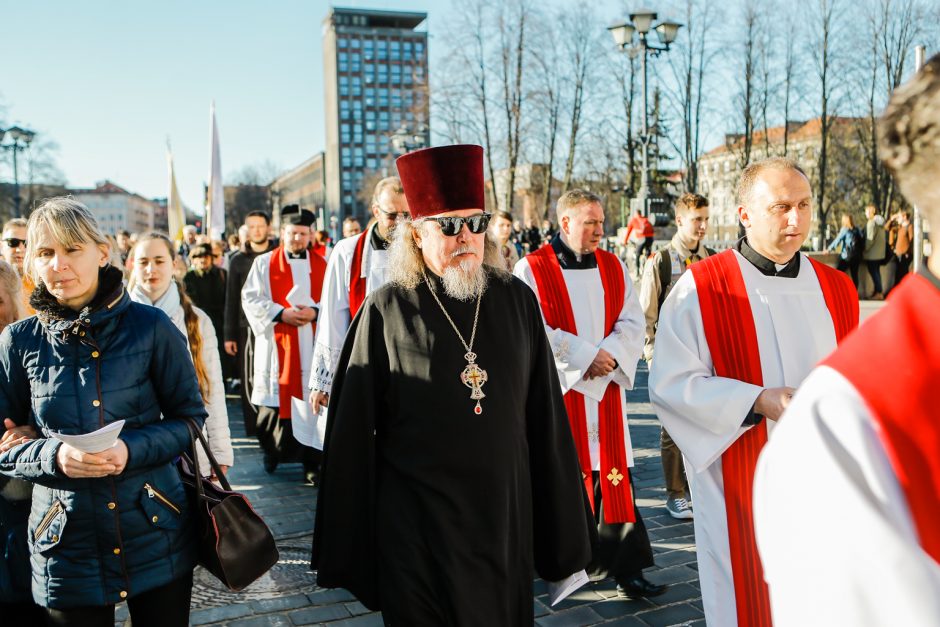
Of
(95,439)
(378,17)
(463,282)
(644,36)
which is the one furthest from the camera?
(378,17)

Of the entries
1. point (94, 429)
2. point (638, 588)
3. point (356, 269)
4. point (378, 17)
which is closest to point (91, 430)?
point (94, 429)

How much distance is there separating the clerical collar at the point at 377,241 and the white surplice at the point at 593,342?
1.02 meters

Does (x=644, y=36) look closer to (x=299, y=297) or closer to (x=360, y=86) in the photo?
(x=299, y=297)

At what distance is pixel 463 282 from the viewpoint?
3037mm

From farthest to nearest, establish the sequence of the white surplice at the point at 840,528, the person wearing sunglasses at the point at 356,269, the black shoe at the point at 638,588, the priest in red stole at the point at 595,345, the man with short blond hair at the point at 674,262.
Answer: the man with short blond hair at the point at 674,262 → the person wearing sunglasses at the point at 356,269 → the priest in red stole at the point at 595,345 → the black shoe at the point at 638,588 → the white surplice at the point at 840,528

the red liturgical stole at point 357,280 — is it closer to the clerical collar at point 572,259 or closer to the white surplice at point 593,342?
the white surplice at point 593,342

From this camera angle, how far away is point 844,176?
4141 centimetres

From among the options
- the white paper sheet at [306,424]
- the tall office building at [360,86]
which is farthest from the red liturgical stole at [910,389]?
the tall office building at [360,86]

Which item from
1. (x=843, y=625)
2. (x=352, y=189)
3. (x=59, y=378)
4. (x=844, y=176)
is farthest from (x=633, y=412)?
(x=352, y=189)

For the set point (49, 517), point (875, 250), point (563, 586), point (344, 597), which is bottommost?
point (344, 597)

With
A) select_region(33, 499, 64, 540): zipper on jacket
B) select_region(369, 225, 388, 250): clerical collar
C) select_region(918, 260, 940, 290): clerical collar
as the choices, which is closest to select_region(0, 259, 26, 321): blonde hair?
select_region(33, 499, 64, 540): zipper on jacket

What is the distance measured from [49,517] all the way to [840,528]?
2.41 metres

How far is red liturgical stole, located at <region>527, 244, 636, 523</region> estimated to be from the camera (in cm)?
461

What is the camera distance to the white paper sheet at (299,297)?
7.30 meters
